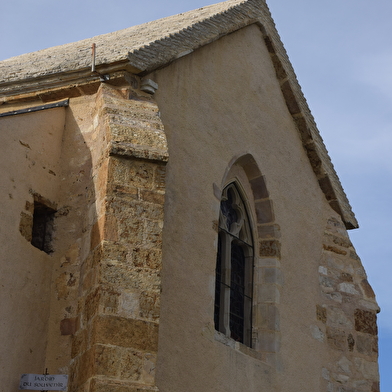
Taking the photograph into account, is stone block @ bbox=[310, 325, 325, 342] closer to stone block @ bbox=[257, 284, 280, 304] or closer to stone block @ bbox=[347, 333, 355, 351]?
stone block @ bbox=[347, 333, 355, 351]

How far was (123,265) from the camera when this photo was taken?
312 inches

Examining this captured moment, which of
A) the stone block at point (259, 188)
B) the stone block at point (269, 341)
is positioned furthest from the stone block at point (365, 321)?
the stone block at point (259, 188)

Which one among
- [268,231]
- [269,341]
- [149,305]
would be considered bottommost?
[149,305]

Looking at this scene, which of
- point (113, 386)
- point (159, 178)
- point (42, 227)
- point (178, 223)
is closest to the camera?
point (113, 386)

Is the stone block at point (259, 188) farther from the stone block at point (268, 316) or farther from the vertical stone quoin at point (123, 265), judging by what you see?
the vertical stone quoin at point (123, 265)

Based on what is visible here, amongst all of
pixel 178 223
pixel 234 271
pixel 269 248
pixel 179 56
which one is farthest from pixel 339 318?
pixel 179 56

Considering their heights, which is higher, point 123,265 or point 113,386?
point 123,265

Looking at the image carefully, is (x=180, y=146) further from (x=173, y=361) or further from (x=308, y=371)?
(x=308, y=371)

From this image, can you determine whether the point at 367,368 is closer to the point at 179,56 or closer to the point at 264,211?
the point at 264,211

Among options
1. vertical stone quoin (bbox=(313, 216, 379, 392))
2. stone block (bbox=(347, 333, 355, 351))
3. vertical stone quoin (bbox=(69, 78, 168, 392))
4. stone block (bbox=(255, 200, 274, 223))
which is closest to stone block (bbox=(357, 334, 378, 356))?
vertical stone quoin (bbox=(313, 216, 379, 392))

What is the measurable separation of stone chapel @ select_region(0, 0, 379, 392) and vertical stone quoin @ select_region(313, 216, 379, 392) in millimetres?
24

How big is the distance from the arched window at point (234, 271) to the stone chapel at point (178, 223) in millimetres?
24

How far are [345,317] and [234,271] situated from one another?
5.65ft

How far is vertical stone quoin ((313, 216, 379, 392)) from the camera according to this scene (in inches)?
445
